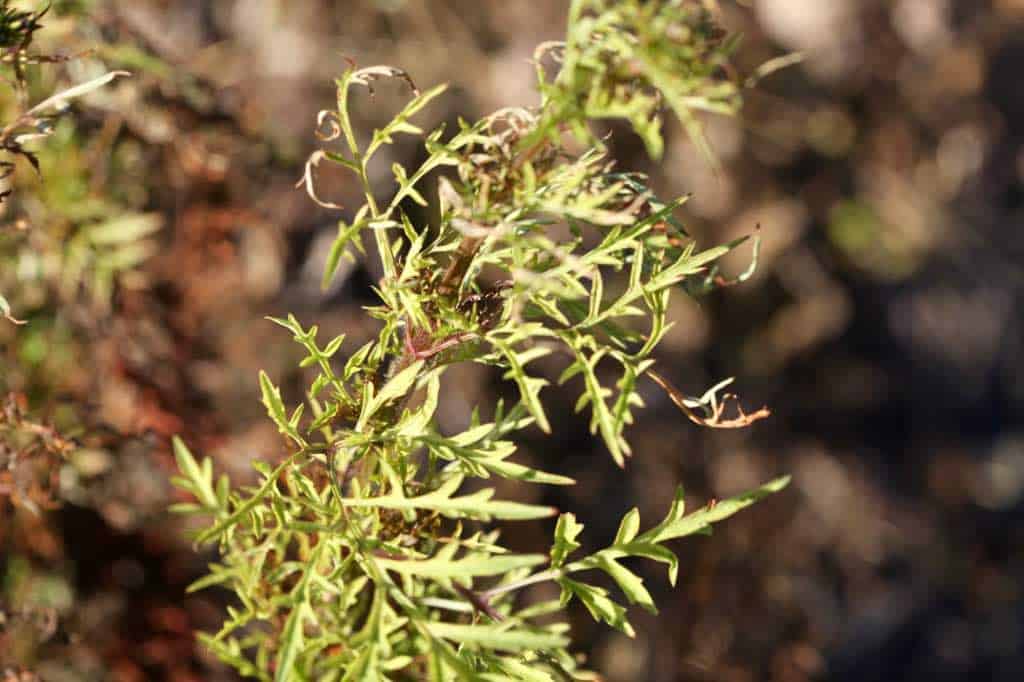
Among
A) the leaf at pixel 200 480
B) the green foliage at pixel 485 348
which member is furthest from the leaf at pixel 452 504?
the leaf at pixel 200 480

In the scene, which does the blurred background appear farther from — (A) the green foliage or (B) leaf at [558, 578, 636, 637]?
(B) leaf at [558, 578, 636, 637]

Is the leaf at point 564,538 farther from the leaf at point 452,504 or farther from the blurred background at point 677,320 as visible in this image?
the blurred background at point 677,320

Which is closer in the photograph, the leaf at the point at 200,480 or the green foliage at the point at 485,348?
the green foliage at the point at 485,348

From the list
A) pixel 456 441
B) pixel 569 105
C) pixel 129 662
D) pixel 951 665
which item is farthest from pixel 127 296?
pixel 951 665

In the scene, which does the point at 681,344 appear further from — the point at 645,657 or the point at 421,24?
the point at 421,24

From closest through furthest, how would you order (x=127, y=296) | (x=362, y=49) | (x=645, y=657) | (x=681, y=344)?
(x=127, y=296) < (x=645, y=657) < (x=362, y=49) < (x=681, y=344)

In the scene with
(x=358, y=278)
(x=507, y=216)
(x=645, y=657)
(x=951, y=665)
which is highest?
(x=507, y=216)

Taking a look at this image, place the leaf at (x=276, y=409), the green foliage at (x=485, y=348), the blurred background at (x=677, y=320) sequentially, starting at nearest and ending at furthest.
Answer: the green foliage at (x=485, y=348), the leaf at (x=276, y=409), the blurred background at (x=677, y=320)
